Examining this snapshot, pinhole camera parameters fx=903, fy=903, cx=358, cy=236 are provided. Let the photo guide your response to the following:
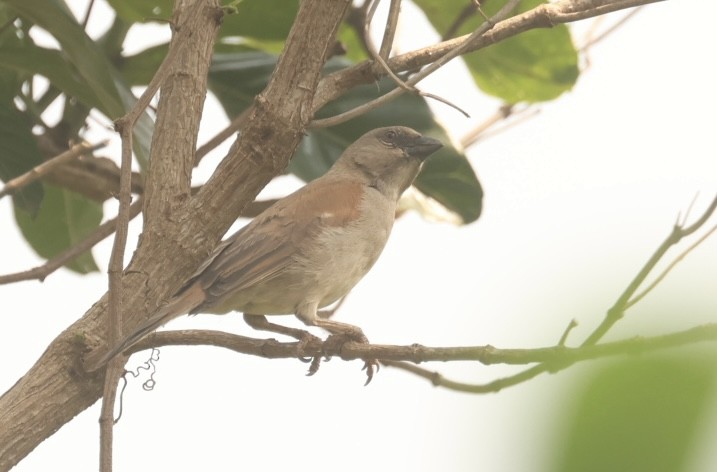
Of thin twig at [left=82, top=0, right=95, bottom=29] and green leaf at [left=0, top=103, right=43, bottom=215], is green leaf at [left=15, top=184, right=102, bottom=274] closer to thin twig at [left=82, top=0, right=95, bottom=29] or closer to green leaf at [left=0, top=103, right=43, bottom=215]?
green leaf at [left=0, top=103, right=43, bottom=215]

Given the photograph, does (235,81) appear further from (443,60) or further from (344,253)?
(443,60)

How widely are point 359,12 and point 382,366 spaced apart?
4.60 feet

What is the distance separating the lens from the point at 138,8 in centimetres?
345

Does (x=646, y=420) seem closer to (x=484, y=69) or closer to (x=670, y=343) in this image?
(x=670, y=343)

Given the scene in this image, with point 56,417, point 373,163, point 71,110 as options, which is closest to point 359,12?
point 373,163

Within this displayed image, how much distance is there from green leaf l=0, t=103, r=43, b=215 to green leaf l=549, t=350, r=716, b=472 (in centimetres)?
315

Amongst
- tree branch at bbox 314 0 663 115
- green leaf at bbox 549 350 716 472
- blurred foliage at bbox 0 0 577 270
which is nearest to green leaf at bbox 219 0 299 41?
blurred foliage at bbox 0 0 577 270

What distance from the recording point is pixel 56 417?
2.22 metres

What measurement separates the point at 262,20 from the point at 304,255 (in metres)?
1.07

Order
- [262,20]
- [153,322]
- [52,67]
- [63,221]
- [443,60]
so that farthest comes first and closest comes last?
[63,221] → [262,20] → [52,67] → [443,60] → [153,322]

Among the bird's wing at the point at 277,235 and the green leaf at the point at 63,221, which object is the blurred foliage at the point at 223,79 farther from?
the bird's wing at the point at 277,235

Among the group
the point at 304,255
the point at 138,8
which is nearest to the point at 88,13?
the point at 138,8

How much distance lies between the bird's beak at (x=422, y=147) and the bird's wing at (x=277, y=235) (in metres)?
0.33

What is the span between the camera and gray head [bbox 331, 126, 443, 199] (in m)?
4.01
